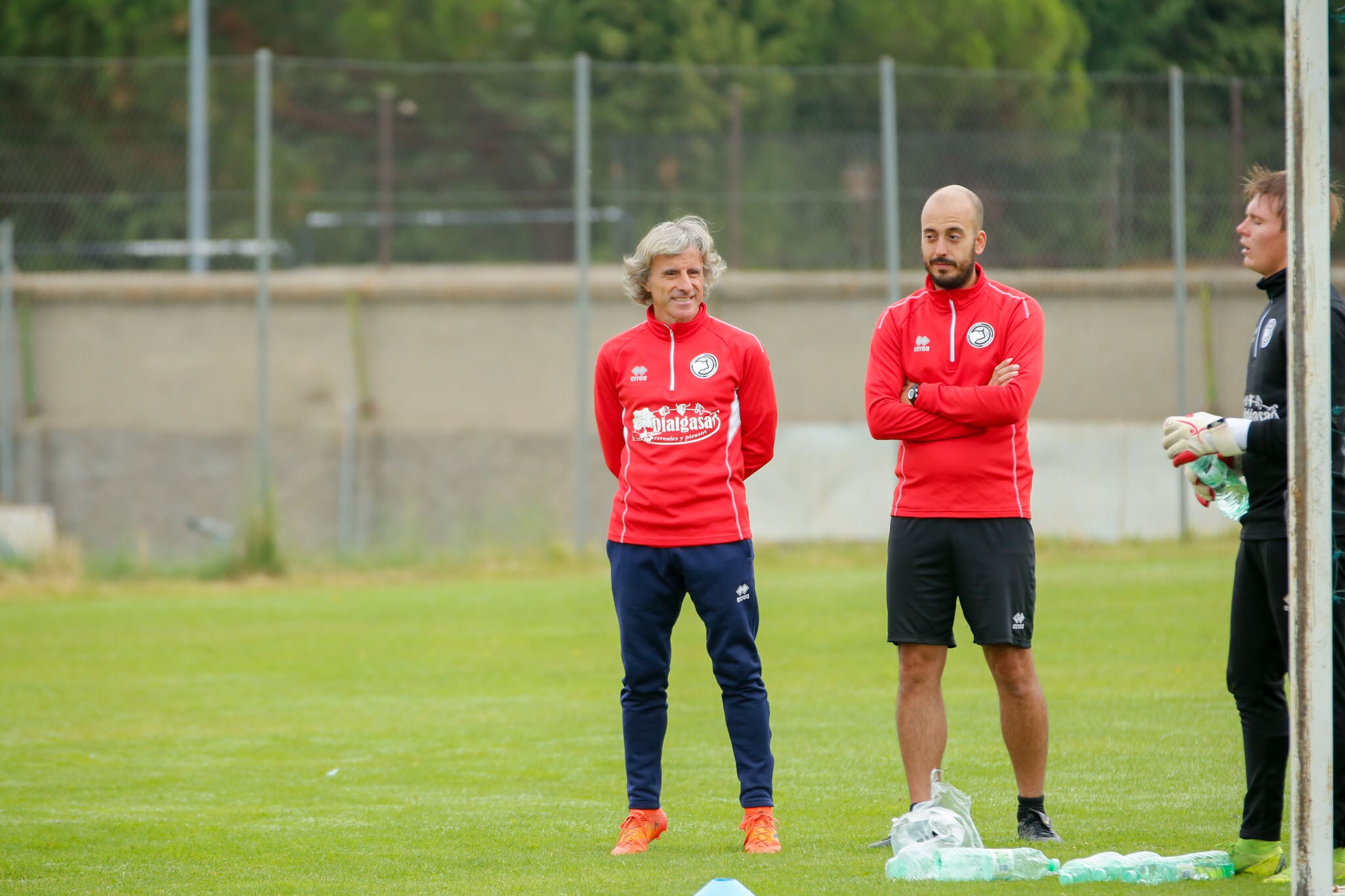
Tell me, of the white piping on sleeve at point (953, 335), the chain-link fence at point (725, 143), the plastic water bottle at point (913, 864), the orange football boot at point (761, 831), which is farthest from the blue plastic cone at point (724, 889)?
the chain-link fence at point (725, 143)

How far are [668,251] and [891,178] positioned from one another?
10056 millimetres

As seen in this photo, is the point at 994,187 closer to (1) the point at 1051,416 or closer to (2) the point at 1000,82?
(2) the point at 1000,82

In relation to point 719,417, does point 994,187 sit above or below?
above

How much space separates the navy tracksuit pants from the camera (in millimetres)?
4895

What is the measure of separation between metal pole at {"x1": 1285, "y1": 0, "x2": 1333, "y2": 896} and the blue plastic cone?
1.27 metres

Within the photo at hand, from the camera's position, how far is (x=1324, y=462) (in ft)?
12.3

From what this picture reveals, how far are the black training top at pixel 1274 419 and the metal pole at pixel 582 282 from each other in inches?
384

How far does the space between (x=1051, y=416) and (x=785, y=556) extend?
346cm

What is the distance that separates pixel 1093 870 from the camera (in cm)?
425

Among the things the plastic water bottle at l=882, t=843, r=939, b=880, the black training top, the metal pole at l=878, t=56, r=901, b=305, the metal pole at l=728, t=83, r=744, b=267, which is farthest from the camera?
the metal pole at l=728, t=83, r=744, b=267

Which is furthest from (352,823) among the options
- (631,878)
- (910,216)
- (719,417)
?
(910,216)

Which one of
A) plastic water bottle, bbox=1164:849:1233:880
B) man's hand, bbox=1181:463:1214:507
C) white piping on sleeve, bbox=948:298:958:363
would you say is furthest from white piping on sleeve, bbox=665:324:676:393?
plastic water bottle, bbox=1164:849:1233:880

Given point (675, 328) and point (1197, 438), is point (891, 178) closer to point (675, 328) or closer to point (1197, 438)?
point (675, 328)

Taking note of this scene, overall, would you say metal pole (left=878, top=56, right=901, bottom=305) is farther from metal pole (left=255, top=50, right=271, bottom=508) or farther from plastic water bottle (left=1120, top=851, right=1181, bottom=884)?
plastic water bottle (left=1120, top=851, right=1181, bottom=884)
